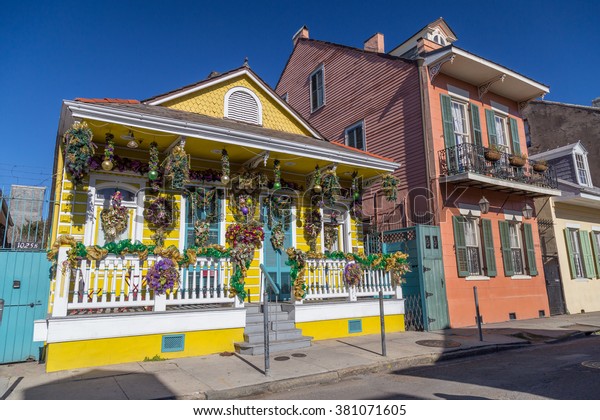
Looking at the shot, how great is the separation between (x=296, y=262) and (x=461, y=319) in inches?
229

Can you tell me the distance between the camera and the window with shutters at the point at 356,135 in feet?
49.1

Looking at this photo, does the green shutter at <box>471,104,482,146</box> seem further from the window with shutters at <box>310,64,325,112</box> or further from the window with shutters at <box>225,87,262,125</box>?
the window with shutters at <box>225,87,262,125</box>

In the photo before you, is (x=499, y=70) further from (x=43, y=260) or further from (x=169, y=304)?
(x=43, y=260)

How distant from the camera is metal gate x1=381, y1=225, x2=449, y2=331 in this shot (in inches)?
420

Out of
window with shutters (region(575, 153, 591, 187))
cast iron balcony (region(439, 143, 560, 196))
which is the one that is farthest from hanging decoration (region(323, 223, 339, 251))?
window with shutters (region(575, 153, 591, 187))

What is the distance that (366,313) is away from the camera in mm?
9664

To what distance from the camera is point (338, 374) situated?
617 cm

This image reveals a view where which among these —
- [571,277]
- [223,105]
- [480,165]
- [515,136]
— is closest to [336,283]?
[223,105]

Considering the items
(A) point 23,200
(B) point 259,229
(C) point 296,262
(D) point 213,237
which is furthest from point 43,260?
(C) point 296,262

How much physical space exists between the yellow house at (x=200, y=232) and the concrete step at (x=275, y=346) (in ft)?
0.12

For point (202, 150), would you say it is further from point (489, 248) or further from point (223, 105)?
point (489, 248)

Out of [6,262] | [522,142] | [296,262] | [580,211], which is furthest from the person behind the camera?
[580,211]

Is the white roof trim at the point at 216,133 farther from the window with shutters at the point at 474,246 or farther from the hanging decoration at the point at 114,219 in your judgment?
the window with shutters at the point at 474,246

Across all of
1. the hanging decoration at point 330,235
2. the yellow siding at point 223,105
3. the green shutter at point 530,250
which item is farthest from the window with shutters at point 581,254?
the yellow siding at point 223,105
